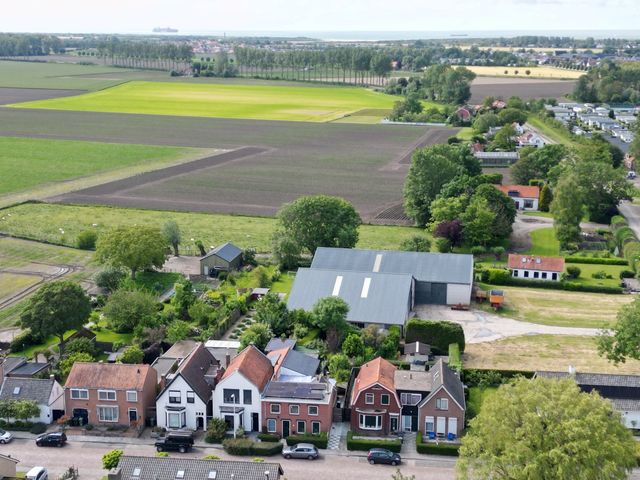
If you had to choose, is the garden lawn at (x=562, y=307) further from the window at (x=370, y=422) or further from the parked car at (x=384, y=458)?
the parked car at (x=384, y=458)

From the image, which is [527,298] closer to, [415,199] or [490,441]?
[415,199]

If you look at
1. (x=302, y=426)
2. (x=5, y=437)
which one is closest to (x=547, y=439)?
(x=302, y=426)

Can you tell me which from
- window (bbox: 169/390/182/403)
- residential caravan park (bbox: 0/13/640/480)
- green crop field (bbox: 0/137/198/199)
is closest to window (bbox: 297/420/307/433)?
residential caravan park (bbox: 0/13/640/480)

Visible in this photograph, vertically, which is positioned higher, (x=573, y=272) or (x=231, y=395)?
(x=231, y=395)

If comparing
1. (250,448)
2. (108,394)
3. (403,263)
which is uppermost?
(403,263)

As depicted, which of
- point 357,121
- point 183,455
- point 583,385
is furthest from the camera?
point 357,121

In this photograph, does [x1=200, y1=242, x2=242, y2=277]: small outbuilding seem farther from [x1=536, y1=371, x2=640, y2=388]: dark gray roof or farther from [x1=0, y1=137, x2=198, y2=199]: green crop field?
[x1=0, y1=137, x2=198, y2=199]: green crop field

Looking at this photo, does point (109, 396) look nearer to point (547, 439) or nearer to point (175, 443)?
point (175, 443)

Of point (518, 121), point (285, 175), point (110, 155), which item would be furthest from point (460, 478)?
point (518, 121)
